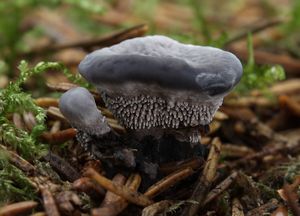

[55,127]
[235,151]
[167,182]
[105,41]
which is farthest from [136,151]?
[105,41]

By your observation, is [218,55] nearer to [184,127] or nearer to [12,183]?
[184,127]

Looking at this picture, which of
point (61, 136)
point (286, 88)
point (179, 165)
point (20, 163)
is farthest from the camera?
point (286, 88)

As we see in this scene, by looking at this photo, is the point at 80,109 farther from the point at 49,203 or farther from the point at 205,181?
the point at 205,181

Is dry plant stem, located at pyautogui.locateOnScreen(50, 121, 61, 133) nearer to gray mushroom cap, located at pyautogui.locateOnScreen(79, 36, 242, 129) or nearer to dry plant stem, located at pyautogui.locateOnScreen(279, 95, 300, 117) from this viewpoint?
gray mushroom cap, located at pyautogui.locateOnScreen(79, 36, 242, 129)

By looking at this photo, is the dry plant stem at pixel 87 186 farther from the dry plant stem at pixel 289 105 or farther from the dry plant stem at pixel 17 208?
the dry plant stem at pixel 289 105

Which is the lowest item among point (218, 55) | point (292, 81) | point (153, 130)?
point (292, 81)

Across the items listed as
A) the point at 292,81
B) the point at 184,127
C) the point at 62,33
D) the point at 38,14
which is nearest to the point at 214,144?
the point at 184,127
